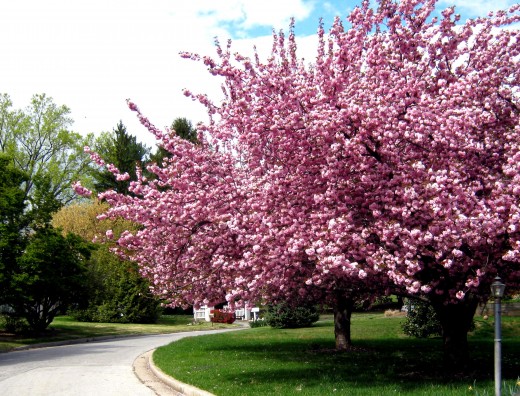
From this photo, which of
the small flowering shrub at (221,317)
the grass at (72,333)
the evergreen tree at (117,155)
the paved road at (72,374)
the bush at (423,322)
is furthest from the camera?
the evergreen tree at (117,155)

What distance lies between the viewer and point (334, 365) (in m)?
14.3

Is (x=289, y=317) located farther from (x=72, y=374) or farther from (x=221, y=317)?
(x=72, y=374)

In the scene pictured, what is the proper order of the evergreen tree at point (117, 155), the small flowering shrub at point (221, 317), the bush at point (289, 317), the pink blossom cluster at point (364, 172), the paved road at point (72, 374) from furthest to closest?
the evergreen tree at point (117, 155) < the small flowering shrub at point (221, 317) < the bush at point (289, 317) < the paved road at point (72, 374) < the pink blossom cluster at point (364, 172)

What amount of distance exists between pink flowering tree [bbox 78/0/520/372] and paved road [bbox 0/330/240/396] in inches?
120

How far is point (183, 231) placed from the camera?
38.9 ft

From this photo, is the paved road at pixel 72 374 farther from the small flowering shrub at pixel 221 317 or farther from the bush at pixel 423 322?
the small flowering shrub at pixel 221 317

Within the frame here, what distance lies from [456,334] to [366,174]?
4373 mm

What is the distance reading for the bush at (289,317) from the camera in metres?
31.5

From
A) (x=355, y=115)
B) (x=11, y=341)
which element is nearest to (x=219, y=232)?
(x=355, y=115)

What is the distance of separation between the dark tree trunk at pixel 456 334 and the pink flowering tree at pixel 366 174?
24mm

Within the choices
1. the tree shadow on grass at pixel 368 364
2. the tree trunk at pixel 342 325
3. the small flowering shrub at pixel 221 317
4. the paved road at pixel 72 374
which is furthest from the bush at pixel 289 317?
the small flowering shrub at pixel 221 317

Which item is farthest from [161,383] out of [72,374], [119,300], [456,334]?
[119,300]

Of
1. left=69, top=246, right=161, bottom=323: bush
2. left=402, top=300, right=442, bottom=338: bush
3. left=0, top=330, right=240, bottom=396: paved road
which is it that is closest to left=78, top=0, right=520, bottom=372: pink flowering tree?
left=0, top=330, right=240, bottom=396: paved road

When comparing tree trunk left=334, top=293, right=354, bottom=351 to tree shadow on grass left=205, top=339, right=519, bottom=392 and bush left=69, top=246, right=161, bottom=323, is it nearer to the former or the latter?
tree shadow on grass left=205, top=339, right=519, bottom=392
